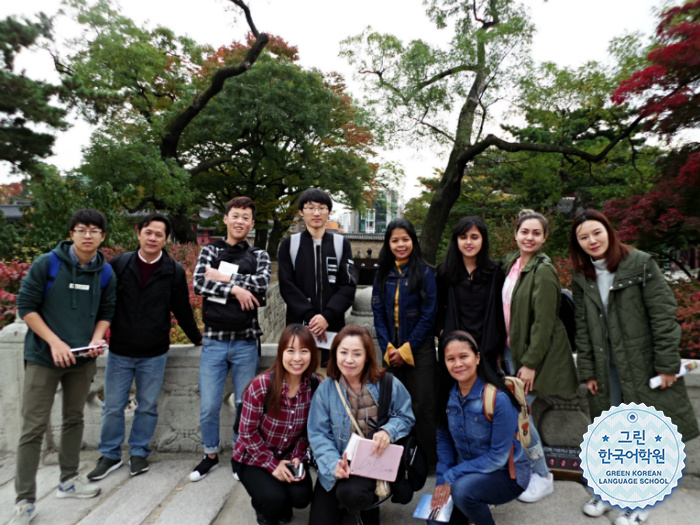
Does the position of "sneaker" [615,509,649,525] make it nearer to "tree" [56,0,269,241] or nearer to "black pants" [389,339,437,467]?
"black pants" [389,339,437,467]

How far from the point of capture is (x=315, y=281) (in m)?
2.86

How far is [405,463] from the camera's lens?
7.22ft

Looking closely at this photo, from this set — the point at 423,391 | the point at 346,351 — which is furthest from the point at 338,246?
the point at 423,391

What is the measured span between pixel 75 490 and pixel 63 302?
1.16 metres

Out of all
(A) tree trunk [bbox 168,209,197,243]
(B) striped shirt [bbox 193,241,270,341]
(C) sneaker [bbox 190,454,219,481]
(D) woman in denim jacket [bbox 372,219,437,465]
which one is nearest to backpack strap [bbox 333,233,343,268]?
(D) woman in denim jacket [bbox 372,219,437,465]

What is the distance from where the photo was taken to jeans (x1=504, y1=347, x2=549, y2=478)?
2.42 m

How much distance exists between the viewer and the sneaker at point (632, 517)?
221 centimetres

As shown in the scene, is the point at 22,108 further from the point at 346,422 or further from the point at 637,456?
the point at 637,456

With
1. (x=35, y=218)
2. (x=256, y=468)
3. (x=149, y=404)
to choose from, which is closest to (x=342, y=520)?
(x=256, y=468)

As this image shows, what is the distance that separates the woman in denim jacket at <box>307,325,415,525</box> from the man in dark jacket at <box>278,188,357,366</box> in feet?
1.76

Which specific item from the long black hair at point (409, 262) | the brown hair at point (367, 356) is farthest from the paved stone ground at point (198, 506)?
the long black hair at point (409, 262)

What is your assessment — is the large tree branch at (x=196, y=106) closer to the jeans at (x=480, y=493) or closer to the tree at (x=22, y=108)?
the tree at (x=22, y=108)

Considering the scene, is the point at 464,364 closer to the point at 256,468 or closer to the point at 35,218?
the point at 256,468

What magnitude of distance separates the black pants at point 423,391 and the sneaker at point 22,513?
2.23 metres
